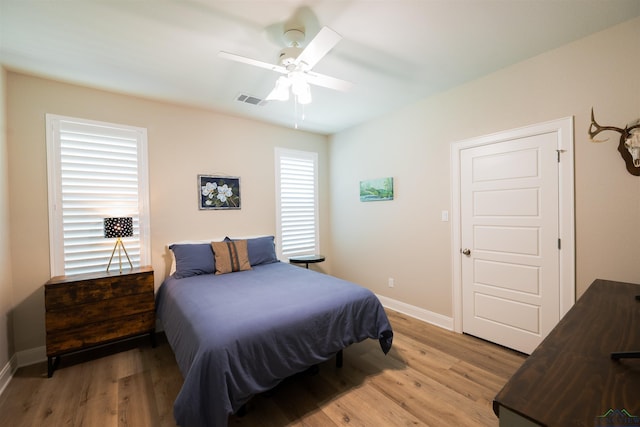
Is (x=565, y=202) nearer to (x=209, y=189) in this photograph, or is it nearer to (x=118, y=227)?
(x=209, y=189)

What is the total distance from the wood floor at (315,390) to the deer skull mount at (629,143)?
1795 mm

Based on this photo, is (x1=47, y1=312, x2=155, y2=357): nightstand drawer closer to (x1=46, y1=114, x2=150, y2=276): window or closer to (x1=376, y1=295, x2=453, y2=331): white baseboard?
(x1=46, y1=114, x2=150, y2=276): window

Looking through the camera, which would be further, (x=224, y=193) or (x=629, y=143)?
(x=224, y=193)

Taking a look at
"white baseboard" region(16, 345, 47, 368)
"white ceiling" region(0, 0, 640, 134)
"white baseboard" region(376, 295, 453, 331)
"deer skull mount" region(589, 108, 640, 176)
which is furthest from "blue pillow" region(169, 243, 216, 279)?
"deer skull mount" region(589, 108, 640, 176)

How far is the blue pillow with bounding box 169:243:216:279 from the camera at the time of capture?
2.87m

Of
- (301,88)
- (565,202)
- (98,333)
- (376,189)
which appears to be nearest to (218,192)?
(98,333)

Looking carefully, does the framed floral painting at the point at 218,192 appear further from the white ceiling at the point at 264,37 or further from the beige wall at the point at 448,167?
the beige wall at the point at 448,167

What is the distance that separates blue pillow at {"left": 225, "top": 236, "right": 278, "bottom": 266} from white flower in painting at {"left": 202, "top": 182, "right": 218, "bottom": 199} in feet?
2.03

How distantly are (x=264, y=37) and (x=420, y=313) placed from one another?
3.34 m

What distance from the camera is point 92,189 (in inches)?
106

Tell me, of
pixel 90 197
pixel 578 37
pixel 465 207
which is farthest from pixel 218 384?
pixel 578 37

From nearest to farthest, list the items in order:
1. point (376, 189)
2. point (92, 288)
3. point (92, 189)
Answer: point (92, 288)
point (92, 189)
point (376, 189)

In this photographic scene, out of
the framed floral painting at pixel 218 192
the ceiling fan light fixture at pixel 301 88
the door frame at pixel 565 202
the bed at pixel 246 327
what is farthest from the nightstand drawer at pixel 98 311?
the door frame at pixel 565 202

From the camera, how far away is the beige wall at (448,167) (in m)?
1.97
